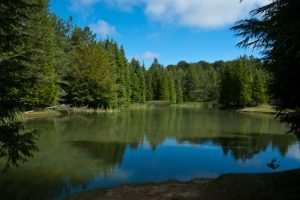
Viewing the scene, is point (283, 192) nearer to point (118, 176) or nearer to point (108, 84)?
point (118, 176)

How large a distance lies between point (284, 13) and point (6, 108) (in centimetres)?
560

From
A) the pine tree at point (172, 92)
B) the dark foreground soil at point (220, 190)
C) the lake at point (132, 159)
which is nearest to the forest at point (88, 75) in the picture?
the pine tree at point (172, 92)

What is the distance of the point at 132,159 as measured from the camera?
15039mm

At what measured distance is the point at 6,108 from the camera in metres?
7.09

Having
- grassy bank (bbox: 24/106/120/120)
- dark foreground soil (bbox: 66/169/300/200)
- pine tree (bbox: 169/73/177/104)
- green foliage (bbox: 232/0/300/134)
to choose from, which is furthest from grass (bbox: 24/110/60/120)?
pine tree (bbox: 169/73/177/104)

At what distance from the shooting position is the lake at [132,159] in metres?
11.1

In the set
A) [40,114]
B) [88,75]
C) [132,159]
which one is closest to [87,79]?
[88,75]

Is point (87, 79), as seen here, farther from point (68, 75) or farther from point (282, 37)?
point (282, 37)

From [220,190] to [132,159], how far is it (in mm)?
7531

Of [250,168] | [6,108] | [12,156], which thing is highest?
[6,108]

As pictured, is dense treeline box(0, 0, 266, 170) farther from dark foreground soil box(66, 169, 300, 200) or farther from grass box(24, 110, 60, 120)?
dark foreground soil box(66, 169, 300, 200)

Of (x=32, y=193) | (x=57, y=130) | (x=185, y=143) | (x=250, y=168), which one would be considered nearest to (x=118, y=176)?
(x=32, y=193)

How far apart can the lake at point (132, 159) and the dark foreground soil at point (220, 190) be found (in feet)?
7.31

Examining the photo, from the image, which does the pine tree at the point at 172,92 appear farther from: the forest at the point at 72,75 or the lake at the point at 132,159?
the lake at the point at 132,159
